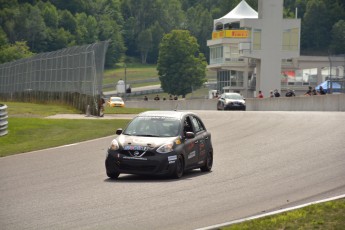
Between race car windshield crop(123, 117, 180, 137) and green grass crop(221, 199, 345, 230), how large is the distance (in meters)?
6.46

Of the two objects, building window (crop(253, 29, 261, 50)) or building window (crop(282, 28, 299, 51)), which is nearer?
building window (crop(253, 29, 261, 50))

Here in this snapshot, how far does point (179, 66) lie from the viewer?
169375mm

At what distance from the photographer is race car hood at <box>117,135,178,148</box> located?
17.6 metres

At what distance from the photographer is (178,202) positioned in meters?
14.0

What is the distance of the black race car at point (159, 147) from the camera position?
17.4m

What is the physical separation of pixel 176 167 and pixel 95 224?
5.82 meters

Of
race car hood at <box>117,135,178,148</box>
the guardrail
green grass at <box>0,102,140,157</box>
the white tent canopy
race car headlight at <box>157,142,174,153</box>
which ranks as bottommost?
green grass at <box>0,102,140,157</box>

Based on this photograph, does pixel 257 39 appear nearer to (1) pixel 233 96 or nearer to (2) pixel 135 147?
(1) pixel 233 96

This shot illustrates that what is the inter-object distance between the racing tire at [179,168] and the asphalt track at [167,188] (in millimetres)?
157

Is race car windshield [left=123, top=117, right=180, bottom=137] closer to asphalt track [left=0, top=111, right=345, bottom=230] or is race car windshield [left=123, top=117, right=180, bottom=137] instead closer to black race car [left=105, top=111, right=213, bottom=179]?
black race car [left=105, top=111, right=213, bottom=179]

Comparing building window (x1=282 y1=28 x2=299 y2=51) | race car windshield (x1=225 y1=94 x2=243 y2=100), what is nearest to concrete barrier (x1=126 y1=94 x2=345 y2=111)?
race car windshield (x1=225 y1=94 x2=243 y2=100)

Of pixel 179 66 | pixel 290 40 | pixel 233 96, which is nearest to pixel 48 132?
pixel 233 96

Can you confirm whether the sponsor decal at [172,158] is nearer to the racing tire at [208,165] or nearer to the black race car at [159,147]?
the black race car at [159,147]

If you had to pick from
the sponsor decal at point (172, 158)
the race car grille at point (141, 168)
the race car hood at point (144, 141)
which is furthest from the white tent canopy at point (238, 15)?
the race car grille at point (141, 168)
